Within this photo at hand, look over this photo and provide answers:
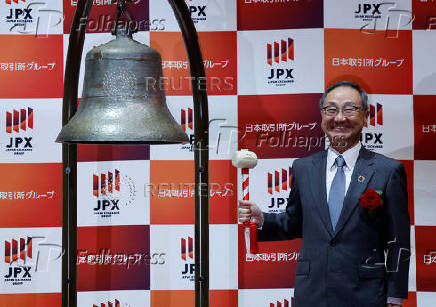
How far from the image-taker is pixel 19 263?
278cm

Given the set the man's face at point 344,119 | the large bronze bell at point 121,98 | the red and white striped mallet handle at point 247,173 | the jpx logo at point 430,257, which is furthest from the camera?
the jpx logo at point 430,257

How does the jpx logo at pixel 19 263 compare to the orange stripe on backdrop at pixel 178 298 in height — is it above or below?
above

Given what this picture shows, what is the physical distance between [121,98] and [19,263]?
4.39ft

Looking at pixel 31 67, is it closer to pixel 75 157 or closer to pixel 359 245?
pixel 75 157

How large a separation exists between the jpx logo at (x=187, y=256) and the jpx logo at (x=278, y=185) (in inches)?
16.5

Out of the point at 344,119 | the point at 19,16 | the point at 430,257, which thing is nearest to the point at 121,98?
the point at 344,119

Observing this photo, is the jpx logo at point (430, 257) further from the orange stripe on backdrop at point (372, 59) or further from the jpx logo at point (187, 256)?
the jpx logo at point (187, 256)

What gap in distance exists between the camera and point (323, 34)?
9.02ft

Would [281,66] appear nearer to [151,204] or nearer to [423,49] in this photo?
[423,49]

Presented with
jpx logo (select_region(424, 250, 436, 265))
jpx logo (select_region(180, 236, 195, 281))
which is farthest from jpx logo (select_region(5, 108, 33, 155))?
jpx logo (select_region(424, 250, 436, 265))

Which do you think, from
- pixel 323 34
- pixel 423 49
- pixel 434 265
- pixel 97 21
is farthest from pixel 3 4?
pixel 434 265

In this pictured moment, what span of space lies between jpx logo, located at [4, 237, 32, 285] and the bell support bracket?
79cm

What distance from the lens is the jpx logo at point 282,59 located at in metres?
2.76

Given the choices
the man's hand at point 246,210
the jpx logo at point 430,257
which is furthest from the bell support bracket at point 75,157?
the jpx logo at point 430,257
